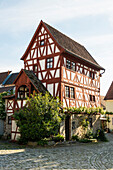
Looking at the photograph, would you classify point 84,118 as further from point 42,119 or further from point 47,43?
point 47,43

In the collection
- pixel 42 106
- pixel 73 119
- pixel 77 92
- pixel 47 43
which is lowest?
pixel 73 119

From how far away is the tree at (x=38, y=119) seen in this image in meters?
16.0

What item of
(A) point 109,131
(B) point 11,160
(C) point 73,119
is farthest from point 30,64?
(A) point 109,131

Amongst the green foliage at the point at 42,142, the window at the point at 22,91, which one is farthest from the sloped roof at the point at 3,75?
the green foliage at the point at 42,142

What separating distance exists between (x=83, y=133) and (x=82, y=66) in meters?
7.54

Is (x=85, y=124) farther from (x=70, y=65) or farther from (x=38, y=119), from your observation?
(x=38, y=119)

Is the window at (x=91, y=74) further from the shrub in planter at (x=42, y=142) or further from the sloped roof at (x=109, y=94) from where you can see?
the shrub in planter at (x=42, y=142)

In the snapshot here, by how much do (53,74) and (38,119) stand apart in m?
5.45

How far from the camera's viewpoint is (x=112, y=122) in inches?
1257

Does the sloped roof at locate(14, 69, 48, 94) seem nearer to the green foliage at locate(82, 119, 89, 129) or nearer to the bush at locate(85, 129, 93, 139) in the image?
the green foliage at locate(82, 119, 89, 129)

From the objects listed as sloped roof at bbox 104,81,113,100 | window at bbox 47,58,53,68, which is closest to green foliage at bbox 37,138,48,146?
window at bbox 47,58,53,68

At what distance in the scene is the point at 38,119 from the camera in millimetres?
16047

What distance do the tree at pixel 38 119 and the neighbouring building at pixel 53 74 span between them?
1.91 m

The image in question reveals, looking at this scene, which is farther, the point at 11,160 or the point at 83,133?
the point at 83,133
